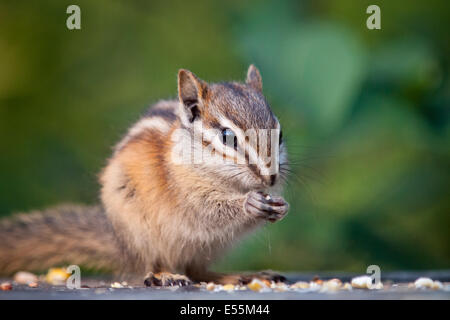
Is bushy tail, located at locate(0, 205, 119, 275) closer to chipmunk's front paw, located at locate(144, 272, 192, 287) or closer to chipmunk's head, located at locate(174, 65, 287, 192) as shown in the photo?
chipmunk's front paw, located at locate(144, 272, 192, 287)

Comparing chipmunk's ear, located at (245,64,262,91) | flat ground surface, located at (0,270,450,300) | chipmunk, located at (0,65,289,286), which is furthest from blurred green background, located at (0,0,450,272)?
flat ground surface, located at (0,270,450,300)

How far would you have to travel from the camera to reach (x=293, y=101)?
4020 millimetres

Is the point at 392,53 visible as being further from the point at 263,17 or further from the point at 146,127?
the point at 146,127

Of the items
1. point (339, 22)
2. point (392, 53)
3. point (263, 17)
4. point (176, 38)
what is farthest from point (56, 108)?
point (392, 53)

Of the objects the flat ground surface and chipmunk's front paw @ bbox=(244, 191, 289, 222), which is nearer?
the flat ground surface

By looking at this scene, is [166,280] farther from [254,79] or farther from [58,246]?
[254,79]

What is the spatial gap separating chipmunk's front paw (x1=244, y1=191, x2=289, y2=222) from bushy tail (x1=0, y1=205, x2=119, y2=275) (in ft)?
3.91

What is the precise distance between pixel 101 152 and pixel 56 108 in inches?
24.7

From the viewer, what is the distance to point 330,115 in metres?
3.78

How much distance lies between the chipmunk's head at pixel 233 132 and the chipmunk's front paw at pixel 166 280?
572mm

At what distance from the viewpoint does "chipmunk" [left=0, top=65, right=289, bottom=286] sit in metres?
3.34

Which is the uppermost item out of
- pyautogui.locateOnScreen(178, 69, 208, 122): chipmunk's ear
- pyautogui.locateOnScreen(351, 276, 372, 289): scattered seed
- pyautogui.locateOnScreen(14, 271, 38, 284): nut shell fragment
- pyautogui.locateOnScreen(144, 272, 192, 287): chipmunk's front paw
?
pyautogui.locateOnScreen(178, 69, 208, 122): chipmunk's ear

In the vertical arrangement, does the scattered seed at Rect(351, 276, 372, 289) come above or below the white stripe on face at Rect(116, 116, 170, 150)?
below

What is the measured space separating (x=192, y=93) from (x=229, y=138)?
441 millimetres
